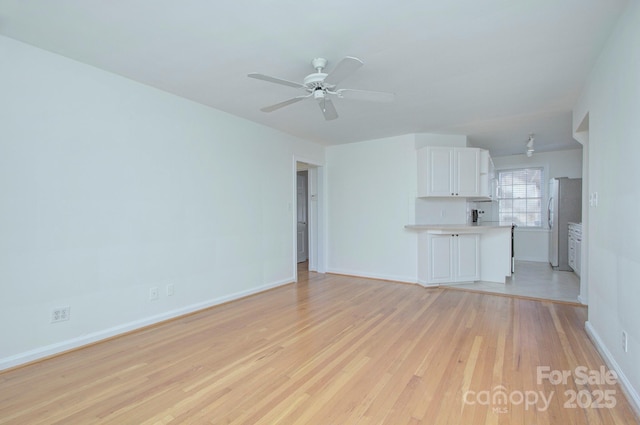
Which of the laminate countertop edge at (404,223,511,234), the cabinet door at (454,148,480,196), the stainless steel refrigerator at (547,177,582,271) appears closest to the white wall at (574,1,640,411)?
the laminate countertop edge at (404,223,511,234)

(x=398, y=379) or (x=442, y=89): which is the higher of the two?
(x=442, y=89)

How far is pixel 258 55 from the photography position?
245 cm

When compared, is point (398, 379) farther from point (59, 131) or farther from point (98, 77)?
point (98, 77)

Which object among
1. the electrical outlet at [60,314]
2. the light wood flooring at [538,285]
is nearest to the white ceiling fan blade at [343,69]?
the electrical outlet at [60,314]

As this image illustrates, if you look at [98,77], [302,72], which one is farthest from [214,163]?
[302,72]

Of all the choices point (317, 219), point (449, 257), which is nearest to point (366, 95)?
point (449, 257)

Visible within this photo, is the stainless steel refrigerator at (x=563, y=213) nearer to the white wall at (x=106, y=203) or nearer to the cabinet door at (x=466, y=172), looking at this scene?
the cabinet door at (x=466, y=172)

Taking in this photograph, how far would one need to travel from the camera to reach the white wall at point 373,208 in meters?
5.02

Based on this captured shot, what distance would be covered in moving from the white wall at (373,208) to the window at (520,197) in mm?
3210

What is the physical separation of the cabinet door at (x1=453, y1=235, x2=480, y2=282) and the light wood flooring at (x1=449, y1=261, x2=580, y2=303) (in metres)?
0.14

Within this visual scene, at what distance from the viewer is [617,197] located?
209cm

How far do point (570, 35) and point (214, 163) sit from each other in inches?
139

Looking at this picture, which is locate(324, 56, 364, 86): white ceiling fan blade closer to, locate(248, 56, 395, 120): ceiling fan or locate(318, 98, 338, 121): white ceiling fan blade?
locate(248, 56, 395, 120): ceiling fan

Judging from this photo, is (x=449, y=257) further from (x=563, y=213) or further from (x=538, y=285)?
(x=563, y=213)
